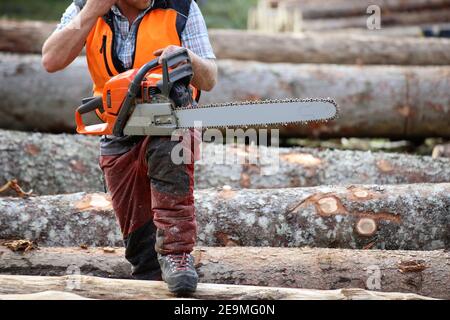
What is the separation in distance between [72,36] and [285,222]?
4.58 feet

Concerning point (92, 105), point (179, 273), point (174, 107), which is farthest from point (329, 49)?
point (179, 273)

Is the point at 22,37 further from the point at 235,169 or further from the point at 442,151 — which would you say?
the point at 442,151

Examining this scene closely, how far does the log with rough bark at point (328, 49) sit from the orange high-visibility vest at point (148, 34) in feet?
13.6

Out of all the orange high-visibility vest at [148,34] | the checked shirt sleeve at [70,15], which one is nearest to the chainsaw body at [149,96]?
the orange high-visibility vest at [148,34]

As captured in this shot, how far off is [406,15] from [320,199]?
7.83 m

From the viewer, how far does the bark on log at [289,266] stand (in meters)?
3.20

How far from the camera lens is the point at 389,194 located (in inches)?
150

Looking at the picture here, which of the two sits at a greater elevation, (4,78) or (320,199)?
(4,78)

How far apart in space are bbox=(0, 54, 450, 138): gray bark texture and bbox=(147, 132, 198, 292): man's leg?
3.28 meters

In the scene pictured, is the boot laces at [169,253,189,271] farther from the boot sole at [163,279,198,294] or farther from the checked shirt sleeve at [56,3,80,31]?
Answer: the checked shirt sleeve at [56,3,80,31]

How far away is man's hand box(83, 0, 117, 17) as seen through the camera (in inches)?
116

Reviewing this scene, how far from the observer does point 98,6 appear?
2.94m
